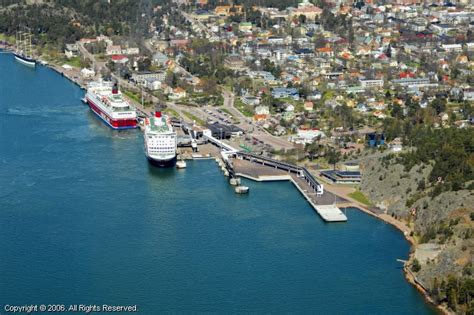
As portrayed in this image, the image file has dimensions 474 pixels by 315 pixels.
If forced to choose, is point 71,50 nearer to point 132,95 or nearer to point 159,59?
point 159,59

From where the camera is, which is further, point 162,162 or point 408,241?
point 162,162

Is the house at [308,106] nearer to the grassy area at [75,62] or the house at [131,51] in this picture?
the house at [131,51]

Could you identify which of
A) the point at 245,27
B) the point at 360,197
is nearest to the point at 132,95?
the point at 245,27

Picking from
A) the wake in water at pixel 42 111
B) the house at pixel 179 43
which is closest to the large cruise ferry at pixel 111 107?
the wake in water at pixel 42 111

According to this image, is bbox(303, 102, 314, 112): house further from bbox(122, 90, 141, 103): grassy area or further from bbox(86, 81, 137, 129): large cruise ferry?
bbox(122, 90, 141, 103): grassy area

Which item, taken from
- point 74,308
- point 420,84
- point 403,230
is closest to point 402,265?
point 403,230

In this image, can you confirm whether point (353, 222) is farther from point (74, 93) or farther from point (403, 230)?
point (74, 93)

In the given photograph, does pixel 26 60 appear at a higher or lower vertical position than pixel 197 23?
lower
